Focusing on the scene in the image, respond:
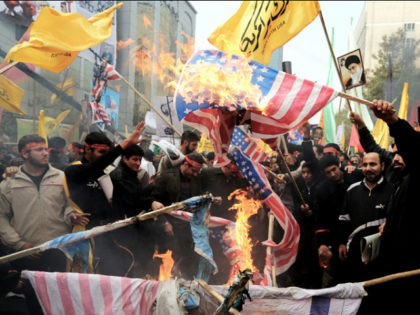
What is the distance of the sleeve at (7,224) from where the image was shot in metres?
4.64

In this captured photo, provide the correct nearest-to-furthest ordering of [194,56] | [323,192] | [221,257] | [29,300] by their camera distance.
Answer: [29,300]
[194,56]
[221,257]
[323,192]

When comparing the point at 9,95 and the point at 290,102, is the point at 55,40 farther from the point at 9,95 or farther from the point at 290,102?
the point at 290,102

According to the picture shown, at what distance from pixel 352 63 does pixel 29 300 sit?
400cm

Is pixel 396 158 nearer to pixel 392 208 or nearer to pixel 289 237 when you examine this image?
pixel 392 208

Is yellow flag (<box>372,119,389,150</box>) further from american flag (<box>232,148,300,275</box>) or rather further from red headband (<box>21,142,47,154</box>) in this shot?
red headband (<box>21,142,47,154</box>)

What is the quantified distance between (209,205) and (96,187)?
131cm

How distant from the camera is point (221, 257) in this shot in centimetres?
536

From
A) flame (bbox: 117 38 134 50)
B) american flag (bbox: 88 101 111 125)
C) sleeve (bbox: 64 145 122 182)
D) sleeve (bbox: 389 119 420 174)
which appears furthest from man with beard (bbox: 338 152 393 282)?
flame (bbox: 117 38 134 50)

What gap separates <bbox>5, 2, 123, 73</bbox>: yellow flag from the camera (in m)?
5.40

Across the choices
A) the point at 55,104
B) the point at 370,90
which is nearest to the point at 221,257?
the point at 55,104

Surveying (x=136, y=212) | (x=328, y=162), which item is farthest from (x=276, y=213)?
(x=328, y=162)

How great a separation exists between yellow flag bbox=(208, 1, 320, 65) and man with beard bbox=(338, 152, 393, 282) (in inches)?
56.0

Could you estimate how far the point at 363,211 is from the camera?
186 inches

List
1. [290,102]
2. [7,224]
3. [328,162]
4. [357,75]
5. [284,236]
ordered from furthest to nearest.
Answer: [328,162] → [357,75] → [284,236] → [7,224] → [290,102]
